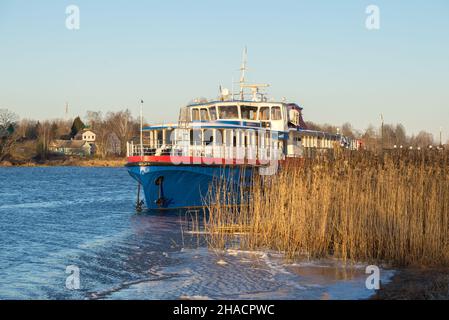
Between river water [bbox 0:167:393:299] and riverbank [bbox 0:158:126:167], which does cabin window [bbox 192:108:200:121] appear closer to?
river water [bbox 0:167:393:299]

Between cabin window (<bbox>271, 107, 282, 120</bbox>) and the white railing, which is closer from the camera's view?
the white railing

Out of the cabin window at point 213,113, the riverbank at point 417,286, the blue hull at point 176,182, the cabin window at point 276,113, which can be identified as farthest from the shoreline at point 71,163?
the riverbank at point 417,286

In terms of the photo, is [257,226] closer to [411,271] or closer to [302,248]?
[302,248]

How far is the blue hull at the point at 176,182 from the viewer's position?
25.2m

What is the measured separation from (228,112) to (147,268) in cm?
1782

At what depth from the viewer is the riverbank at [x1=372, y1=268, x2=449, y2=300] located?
10.0m

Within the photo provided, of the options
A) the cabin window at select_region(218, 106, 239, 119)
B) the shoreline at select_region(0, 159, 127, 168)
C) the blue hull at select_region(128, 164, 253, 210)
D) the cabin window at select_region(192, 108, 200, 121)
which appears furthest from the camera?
the shoreline at select_region(0, 159, 127, 168)

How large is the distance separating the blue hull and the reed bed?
9560mm

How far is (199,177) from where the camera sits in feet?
83.8

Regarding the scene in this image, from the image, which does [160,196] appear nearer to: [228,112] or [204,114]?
[228,112]

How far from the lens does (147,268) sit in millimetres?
14016

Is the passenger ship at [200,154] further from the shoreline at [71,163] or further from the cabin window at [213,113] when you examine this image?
the shoreline at [71,163]

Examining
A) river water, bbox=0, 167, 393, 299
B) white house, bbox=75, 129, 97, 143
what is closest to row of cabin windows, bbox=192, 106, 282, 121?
river water, bbox=0, 167, 393, 299

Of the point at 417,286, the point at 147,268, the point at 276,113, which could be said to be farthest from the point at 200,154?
the point at 417,286
